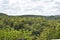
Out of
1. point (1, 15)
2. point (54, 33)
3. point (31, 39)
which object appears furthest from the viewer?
point (1, 15)

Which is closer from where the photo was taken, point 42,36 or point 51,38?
point 51,38

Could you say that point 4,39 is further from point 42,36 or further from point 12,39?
point 42,36

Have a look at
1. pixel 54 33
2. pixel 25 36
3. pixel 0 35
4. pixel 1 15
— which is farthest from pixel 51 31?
pixel 1 15

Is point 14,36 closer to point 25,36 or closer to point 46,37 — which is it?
point 25,36

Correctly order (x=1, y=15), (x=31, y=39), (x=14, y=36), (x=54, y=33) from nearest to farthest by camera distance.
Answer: (x=14, y=36) → (x=31, y=39) → (x=54, y=33) → (x=1, y=15)

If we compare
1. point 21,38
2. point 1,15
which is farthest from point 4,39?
point 1,15

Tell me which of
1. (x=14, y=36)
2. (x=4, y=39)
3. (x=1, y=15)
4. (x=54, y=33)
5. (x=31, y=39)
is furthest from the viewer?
(x=1, y=15)

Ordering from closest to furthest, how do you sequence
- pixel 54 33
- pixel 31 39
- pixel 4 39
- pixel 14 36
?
pixel 4 39, pixel 14 36, pixel 31 39, pixel 54 33

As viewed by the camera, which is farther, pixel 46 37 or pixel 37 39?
pixel 37 39
